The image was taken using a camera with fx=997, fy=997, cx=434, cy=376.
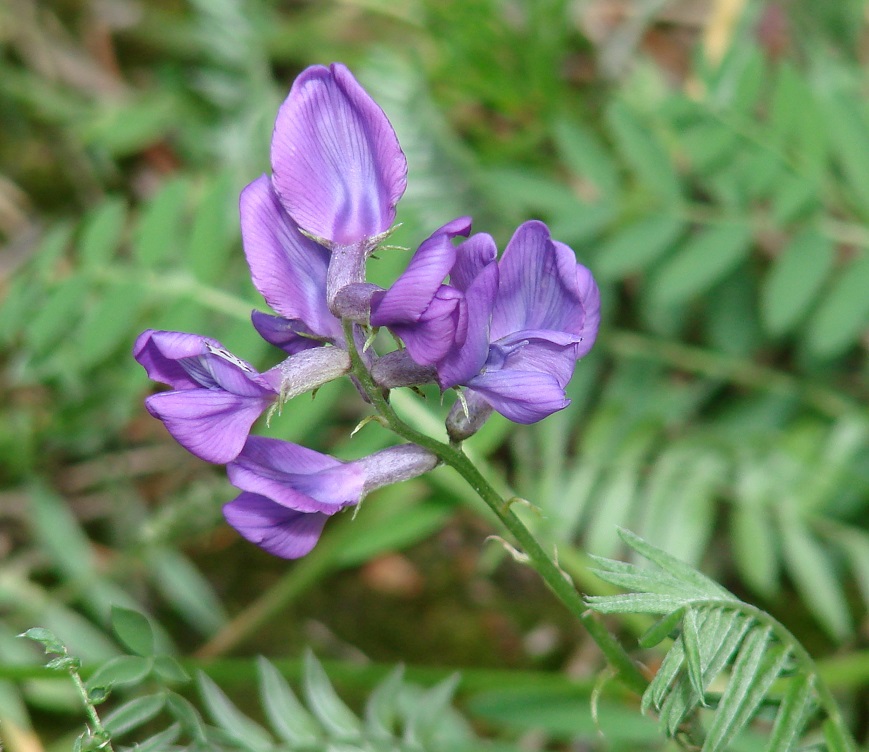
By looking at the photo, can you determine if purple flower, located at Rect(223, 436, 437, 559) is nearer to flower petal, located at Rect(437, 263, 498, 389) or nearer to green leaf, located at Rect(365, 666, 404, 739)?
flower petal, located at Rect(437, 263, 498, 389)

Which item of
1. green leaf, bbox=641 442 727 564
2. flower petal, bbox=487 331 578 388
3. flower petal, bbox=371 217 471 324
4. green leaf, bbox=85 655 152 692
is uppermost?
flower petal, bbox=371 217 471 324

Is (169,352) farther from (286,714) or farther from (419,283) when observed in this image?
(286,714)

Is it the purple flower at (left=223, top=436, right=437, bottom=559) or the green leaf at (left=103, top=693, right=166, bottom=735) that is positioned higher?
the purple flower at (left=223, top=436, right=437, bottom=559)

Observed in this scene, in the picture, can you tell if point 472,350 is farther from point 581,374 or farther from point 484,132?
point 484,132

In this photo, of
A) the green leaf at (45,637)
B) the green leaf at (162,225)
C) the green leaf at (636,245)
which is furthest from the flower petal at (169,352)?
the green leaf at (636,245)

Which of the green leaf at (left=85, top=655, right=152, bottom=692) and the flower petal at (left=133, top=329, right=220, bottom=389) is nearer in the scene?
the flower petal at (left=133, top=329, right=220, bottom=389)

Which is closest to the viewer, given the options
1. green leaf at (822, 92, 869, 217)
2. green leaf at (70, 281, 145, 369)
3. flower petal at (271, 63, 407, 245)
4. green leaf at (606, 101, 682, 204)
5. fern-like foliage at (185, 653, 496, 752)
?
flower petal at (271, 63, 407, 245)

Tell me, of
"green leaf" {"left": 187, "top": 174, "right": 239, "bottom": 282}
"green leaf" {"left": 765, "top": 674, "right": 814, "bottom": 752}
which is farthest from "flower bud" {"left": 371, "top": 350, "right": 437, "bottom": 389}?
"green leaf" {"left": 187, "top": 174, "right": 239, "bottom": 282}
